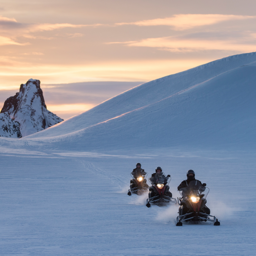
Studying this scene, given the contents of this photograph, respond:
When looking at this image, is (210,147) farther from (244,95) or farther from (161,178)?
(161,178)

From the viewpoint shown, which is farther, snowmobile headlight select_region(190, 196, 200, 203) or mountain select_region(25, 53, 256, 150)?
mountain select_region(25, 53, 256, 150)

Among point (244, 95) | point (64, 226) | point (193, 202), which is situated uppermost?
point (244, 95)

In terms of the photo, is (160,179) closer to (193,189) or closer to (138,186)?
(193,189)

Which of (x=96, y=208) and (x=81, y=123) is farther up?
(x=81, y=123)

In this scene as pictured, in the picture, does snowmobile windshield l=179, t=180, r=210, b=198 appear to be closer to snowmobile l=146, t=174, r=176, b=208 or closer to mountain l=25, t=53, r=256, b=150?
snowmobile l=146, t=174, r=176, b=208

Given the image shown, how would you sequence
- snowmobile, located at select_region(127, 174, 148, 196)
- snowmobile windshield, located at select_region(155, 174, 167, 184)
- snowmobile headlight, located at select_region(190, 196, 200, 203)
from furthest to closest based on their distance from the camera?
1. snowmobile, located at select_region(127, 174, 148, 196)
2. snowmobile windshield, located at select_region(155, 174, 167, 184)
3. snowmobile headlight, located at select_region(190, 196, 200, 203)

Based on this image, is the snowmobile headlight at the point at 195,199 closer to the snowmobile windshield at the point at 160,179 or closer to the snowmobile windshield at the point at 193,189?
the snowmobile windshield at the point at 193,189

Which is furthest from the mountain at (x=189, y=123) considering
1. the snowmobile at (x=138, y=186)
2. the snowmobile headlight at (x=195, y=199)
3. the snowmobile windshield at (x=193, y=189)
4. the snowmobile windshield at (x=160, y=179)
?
the snowmobile headlight at (x=195, y=199)

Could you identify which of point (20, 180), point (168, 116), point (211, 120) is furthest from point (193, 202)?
point (168, 116)

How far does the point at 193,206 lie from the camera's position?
9.77 meters

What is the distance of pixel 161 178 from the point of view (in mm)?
12750

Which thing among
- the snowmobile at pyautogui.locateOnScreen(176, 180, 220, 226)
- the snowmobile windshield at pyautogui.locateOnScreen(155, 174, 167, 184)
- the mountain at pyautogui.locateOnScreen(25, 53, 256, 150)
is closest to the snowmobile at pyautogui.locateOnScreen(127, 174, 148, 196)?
the snowmobile windshield at pyautogui.locateOnScreen(155, 174, 167, 184)

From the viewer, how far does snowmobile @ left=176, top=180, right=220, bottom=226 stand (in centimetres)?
977

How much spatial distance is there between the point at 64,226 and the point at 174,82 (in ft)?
339
